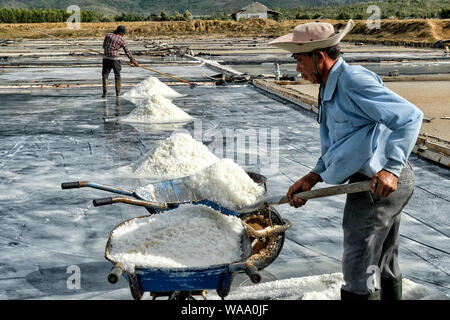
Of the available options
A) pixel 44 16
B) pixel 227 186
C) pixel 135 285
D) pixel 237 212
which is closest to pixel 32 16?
pixel 44 16

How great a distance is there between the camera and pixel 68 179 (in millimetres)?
Result: 5684

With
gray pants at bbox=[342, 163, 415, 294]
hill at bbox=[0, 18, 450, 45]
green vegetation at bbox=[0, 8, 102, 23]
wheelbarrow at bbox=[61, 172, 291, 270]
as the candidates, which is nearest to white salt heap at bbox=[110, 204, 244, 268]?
wheelbarrow at bbox=[61, 172, 291, 270]

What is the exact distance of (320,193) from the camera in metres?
2.66

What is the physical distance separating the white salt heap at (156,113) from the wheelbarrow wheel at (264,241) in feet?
17.9

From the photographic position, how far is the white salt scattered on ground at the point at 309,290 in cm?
316

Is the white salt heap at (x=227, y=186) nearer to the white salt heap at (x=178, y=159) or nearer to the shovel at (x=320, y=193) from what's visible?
the shovel at (x=320, y=193)

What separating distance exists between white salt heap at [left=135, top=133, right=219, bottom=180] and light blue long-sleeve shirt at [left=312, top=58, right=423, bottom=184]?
2.72m

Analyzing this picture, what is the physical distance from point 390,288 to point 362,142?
2.60ft

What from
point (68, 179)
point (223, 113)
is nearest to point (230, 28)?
point (223, 113)

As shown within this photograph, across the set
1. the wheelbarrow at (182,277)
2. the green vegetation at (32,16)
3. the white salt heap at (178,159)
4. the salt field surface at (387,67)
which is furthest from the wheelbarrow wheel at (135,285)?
the green vegetation at (32,16)

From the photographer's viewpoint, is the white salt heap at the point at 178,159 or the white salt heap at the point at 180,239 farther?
the white salt heap at the point at 178,159

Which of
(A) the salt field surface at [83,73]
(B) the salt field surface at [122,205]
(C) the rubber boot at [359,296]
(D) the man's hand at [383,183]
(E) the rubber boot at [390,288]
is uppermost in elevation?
(D) the man's hand at [383,183]

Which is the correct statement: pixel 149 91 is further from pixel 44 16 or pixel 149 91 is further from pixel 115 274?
pixel 44 16

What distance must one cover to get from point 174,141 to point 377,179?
326cm
